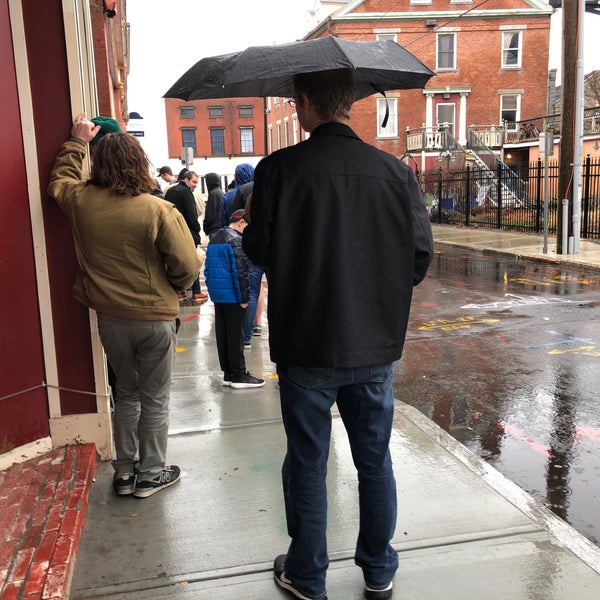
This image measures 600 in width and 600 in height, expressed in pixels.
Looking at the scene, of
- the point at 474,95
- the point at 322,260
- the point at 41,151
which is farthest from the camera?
the point at 474,95

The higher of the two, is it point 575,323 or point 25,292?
point 25,292

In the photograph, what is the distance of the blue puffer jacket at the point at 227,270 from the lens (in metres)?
5.32

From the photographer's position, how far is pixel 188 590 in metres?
2.68

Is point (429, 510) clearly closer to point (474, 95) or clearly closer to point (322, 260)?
point (322, 260)

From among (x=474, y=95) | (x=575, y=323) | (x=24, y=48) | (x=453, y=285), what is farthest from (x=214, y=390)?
(x=474, y=95)

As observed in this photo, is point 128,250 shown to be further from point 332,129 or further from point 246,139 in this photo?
point 246,139

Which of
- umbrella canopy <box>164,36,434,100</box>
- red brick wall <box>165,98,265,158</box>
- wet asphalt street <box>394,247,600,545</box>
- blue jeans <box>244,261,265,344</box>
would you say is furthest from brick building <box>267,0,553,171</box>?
umbrella canopy <box>164,36,434,100</box>

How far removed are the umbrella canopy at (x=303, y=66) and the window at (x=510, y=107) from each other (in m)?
35.1

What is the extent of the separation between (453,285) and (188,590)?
964 cm

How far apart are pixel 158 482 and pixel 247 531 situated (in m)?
0.70

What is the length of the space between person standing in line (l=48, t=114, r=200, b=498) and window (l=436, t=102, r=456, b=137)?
34121mm

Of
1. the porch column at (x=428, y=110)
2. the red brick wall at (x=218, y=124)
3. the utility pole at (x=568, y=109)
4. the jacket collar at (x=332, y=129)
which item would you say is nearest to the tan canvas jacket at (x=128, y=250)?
the jacket collar at (x=332, y=129)

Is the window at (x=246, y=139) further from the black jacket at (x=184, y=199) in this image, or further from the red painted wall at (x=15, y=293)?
the red painted wall at (x=15, y=293)

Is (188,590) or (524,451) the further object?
(524,451)
